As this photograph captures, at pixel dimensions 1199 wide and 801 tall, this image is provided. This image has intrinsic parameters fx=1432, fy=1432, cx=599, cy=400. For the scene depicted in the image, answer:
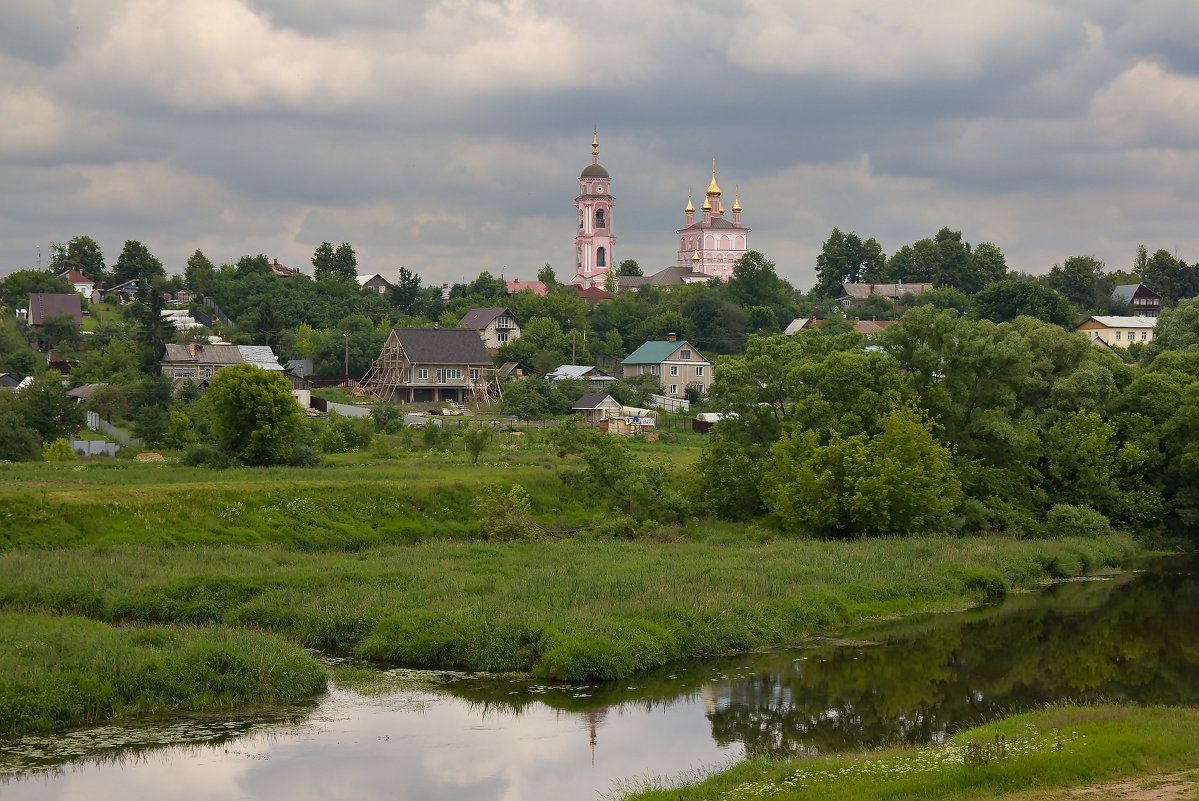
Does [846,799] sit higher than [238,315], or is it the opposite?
[238,315]

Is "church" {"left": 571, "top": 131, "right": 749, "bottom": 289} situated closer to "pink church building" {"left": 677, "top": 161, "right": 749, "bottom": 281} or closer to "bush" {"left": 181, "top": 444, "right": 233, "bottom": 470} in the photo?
"pink church building" {"left": 677, "top": 161, "right": 749, "bottom": 281}

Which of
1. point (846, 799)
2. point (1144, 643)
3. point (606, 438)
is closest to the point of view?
point (846, 799)

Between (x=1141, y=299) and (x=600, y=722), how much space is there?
88.9 m

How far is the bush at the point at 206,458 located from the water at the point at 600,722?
19132 millimetres

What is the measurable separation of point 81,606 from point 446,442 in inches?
1013

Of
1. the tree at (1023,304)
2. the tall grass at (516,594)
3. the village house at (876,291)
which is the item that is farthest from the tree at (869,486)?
the village house at (876,291)

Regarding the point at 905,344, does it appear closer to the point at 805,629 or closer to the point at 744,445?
the point at 744,445

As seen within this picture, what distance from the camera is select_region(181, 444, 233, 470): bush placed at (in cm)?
4206

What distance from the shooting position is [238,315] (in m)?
91.7

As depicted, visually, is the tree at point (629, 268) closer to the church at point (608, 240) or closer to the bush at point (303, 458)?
the church at point (608, 240)

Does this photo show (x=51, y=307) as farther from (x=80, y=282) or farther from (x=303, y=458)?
(x=303, y=458)

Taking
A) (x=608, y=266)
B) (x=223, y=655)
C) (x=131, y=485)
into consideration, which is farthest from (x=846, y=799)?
(x=608, y=266)

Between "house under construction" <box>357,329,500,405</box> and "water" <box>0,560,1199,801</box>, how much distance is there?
46.9m

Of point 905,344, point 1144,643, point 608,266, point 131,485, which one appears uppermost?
point 608,266
